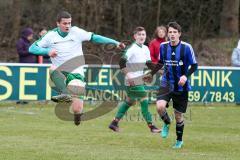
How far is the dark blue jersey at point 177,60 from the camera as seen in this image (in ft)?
41.1

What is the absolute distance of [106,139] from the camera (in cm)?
1345

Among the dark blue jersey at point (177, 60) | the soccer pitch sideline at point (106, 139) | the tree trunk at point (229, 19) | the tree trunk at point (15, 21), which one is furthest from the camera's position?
the tree trunk at point (229, 19)

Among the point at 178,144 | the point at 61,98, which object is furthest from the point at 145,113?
the point at 178,144

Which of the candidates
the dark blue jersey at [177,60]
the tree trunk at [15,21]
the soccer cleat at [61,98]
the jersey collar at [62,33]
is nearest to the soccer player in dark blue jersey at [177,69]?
the dark blue jersey at [177,60]

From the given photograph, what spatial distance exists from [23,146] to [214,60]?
20.9m

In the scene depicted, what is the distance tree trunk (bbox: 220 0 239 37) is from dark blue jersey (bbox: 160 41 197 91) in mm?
22137

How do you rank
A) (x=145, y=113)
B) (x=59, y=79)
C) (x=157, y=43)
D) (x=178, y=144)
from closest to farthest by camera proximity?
(x=178, y=144) → (x=59, y=79) → (x=145, y=113) → (x=157, y=43)

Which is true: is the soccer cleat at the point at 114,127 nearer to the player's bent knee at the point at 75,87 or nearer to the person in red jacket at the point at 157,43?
the player's bent knee at the point at 75,87

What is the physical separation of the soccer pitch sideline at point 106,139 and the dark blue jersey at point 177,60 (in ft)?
3.73

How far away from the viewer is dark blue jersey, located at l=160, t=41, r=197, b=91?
12.5 metres

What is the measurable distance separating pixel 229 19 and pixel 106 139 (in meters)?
22.0

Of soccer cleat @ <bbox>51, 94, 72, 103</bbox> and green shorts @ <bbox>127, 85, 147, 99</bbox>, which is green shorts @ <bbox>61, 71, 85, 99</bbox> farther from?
green shorts @ <bbox>127, 85, 147, 99</bbox>

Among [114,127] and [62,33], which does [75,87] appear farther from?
[114,127]

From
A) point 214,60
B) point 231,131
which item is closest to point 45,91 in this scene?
point 231,131
